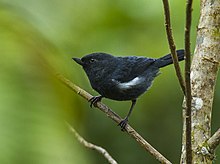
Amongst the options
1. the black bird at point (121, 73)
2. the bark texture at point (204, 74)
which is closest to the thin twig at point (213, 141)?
the bark texture at point (204, 74)

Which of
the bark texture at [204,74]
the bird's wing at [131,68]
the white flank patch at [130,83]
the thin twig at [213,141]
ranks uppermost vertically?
the bark texture at [204,74]

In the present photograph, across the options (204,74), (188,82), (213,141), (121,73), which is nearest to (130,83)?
(121,73)

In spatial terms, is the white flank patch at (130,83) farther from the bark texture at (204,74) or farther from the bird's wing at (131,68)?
the bark texture at (204,74)

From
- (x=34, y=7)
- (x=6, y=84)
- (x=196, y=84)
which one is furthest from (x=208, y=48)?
(x=6, y=84)

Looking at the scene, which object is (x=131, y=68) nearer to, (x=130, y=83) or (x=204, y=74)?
(x=130, y=83)

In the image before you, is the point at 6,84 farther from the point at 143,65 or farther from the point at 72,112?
the point at 143,65

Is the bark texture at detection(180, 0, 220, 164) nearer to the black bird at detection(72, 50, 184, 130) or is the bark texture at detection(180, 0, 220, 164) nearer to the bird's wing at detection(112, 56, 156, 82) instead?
the black bird at detection(72, 50, 184, 130)

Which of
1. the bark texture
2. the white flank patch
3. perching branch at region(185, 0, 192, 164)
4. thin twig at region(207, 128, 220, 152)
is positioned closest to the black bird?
the white flank patch

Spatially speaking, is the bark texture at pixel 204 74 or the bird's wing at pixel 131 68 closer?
the bark texture at pixel 204 74
